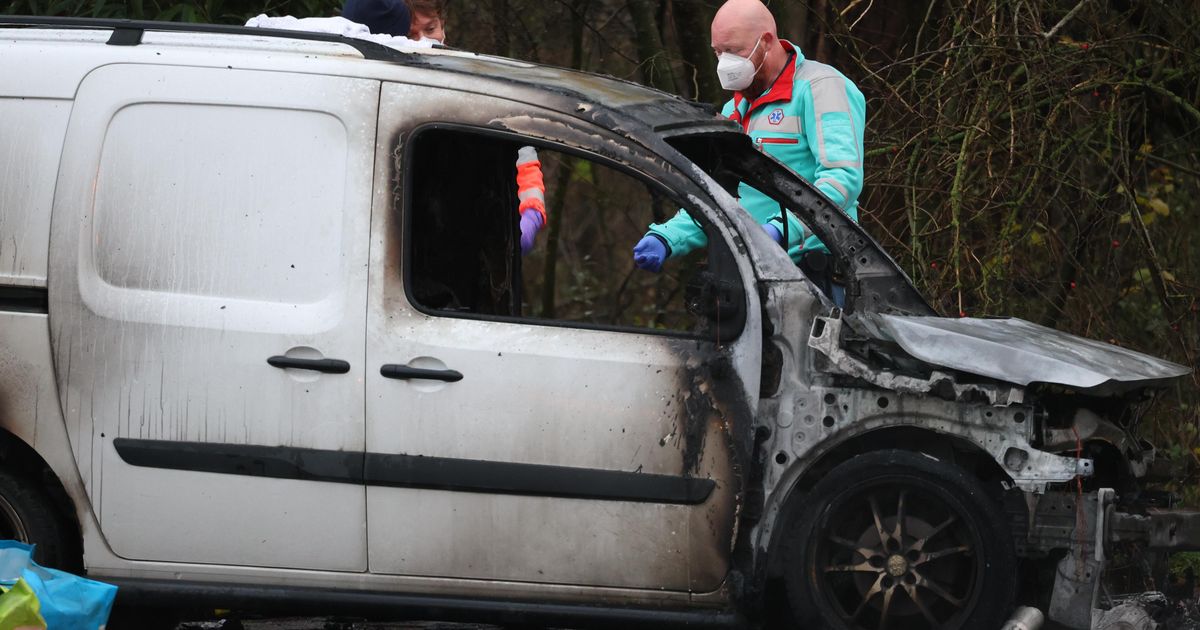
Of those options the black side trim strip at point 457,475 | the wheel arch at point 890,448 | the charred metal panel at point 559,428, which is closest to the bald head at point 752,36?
the charred metal panel at point 559,428

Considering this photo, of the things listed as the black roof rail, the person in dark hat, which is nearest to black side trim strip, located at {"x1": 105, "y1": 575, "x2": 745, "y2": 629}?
the black roof rail

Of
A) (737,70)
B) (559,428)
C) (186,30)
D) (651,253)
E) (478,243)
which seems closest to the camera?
(559,428)

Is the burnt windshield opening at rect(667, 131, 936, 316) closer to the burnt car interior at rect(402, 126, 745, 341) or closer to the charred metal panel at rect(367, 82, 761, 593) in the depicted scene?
the burnt car interior at rect(402, 126, 745, 341)

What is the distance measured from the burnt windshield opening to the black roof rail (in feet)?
3.06

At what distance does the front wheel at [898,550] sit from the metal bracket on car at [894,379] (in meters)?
0.21

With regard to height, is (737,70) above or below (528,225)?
above

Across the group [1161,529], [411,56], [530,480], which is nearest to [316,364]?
[530,480]

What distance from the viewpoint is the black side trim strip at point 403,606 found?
15.0ft

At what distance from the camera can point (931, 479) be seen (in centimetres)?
457

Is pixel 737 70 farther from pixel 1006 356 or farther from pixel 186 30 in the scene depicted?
pixel 186 30

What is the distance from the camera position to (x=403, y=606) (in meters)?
4.57

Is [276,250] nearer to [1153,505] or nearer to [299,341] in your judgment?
[299,341]

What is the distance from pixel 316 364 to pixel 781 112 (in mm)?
2176

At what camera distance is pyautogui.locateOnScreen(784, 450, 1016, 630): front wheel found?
4.56m
